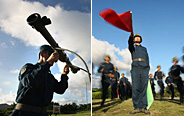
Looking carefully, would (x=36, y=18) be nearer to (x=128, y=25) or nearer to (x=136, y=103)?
(x=128, y=25)

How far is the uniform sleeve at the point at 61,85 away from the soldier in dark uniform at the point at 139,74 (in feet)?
8.54

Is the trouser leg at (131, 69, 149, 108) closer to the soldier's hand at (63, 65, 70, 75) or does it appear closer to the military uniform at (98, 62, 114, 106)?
the military uniform at (98, 62, 114, 106)

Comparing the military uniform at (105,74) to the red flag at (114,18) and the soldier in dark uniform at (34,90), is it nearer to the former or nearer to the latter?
the red flag at (114,18)

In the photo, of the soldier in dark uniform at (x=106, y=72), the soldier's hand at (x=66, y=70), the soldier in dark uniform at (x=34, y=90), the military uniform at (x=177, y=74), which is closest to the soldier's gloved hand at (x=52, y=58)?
the soldier in dark uniform at (x=34, y=90)

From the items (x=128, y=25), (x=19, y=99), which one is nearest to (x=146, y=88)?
(x=128, y=25)

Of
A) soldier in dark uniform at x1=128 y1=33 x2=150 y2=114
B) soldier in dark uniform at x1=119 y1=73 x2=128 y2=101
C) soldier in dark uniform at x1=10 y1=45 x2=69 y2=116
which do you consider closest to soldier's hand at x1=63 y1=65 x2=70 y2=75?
soldier in dark uniform at x1=10 y1=45 x2=69 y2=116

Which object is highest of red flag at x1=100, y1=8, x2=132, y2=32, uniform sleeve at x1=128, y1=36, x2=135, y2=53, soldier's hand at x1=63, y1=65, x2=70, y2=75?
red flag at x1=100, y1=8, x2=132, y2=32

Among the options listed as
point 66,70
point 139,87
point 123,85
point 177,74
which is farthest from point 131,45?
point 123,85

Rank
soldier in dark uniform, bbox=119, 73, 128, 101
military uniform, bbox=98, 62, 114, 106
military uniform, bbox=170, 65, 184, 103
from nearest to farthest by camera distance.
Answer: military uniform, bbox=98, 62, 114, 106, military uniform, bbox=170, 65, 184, 103, soldier in dark uniform, bbox=119, 73, 128, 101

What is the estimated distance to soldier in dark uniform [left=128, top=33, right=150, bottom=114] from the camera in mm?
4750

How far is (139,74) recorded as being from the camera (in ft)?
16.1

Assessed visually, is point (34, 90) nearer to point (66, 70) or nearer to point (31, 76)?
point (31, 76)

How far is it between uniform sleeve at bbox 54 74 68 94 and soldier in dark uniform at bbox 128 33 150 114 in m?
2.60

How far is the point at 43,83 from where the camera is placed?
218cm
